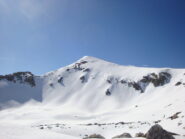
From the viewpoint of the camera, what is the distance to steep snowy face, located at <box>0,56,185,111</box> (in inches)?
4695

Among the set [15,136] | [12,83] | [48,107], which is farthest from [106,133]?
[12,83]

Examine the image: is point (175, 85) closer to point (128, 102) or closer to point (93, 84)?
point (128, 102)

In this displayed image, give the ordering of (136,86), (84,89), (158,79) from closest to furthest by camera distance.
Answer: (158,79)
(136,86)
(84,89)

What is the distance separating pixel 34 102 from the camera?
13112cm

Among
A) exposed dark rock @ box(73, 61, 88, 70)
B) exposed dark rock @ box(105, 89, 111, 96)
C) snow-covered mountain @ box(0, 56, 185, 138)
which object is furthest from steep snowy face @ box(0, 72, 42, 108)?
exposed dark rock @ box(105, 89, 111, 96)

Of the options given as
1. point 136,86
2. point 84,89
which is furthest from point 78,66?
point 136,86

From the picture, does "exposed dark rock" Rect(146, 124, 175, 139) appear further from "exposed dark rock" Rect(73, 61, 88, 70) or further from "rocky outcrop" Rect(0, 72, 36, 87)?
"exposed dark rock" Rect(73, 61, 88, 70)

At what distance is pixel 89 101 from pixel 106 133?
8304 centimetres

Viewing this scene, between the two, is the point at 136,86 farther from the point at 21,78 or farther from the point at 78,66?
the point at 21,78

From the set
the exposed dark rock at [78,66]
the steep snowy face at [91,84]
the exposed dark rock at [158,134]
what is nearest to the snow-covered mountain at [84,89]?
the steep snowy face at [91,84]

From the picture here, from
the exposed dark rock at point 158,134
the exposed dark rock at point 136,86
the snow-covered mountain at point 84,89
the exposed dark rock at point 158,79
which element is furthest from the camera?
the exposed dark rock at point 136,86

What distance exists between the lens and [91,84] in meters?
138

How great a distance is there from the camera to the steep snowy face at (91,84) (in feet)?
391

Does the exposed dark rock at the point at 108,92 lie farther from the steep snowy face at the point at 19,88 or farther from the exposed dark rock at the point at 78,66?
the steep snowy face at the point at 19,88
